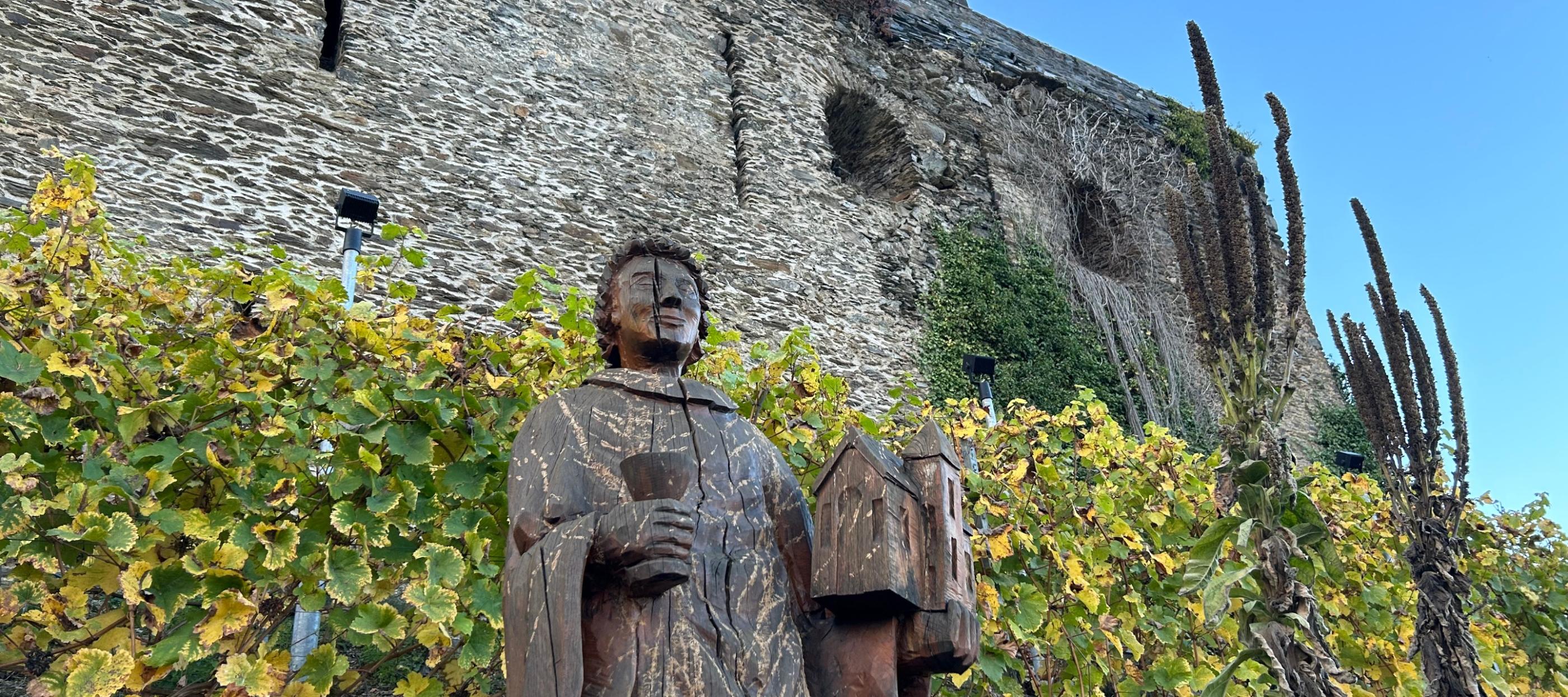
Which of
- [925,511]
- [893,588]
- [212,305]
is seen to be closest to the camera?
[893,588]

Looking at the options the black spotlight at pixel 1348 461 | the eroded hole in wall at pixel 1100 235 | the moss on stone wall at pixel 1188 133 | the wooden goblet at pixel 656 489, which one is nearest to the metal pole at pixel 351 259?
the wooden goblet at pixel 656 489

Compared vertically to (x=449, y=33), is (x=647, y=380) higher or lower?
lower

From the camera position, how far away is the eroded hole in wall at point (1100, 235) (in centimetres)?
1142

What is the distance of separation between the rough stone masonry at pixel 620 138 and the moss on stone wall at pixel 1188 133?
382 millimetres

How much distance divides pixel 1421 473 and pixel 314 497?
133 inches

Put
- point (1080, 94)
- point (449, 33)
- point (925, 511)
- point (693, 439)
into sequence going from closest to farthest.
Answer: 1. point (925, 511)
2. point (693, 439)
3. point (449, 33)
4. point (1080, 94)

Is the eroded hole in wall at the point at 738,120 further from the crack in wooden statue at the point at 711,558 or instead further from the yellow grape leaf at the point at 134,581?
the crack in wooden statue at the point at 711,558

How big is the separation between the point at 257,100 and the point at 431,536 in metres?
5.04

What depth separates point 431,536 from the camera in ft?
10.3

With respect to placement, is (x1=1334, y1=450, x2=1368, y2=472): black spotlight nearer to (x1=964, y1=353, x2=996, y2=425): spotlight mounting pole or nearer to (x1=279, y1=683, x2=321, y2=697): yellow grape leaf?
(x1=964, y1=353, x2=996, y2=425): spotlight mounting pole

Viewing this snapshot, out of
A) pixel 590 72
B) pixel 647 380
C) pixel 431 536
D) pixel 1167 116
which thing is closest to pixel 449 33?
pixel 590 72

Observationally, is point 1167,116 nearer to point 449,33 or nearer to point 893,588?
point 449,33

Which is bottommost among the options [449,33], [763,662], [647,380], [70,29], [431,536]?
[431,536]

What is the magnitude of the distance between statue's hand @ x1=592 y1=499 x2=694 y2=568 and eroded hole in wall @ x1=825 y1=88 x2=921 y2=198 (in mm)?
8609
